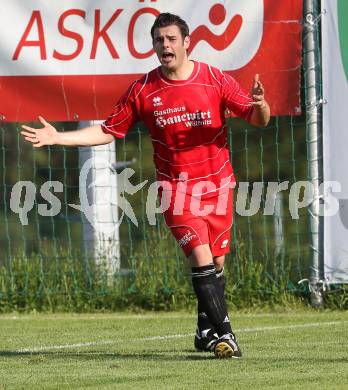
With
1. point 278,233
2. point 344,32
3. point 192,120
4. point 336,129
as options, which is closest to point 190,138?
point 192,120

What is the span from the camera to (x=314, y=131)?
1027 cm

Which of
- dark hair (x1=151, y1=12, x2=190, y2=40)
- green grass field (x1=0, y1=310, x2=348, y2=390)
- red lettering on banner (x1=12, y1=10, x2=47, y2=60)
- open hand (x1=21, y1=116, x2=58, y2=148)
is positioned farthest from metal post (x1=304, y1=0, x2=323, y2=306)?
open hand (x1=21, y1=116, x2=58, y2=148)

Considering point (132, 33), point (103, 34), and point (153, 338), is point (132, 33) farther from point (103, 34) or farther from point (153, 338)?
point (153, 338)

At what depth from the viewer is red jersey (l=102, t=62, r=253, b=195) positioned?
7.39 metres

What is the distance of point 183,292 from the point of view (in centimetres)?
1048

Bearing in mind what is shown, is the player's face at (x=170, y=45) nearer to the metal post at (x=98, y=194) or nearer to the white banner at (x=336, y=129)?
the white banner at (x=336, y=129)

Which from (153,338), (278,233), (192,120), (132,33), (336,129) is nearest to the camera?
(192,120)

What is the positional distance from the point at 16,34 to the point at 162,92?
10.9ft

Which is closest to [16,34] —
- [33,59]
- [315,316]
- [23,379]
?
[33,59]

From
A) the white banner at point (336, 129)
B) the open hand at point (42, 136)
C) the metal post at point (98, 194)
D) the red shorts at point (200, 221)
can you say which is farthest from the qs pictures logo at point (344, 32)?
the open hand at point (42, 136)

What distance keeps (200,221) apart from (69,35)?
3.60 meters

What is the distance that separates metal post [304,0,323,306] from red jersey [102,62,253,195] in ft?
9.33

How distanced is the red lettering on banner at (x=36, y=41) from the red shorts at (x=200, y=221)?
3.37 meters

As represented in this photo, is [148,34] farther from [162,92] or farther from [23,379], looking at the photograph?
[23,379]
